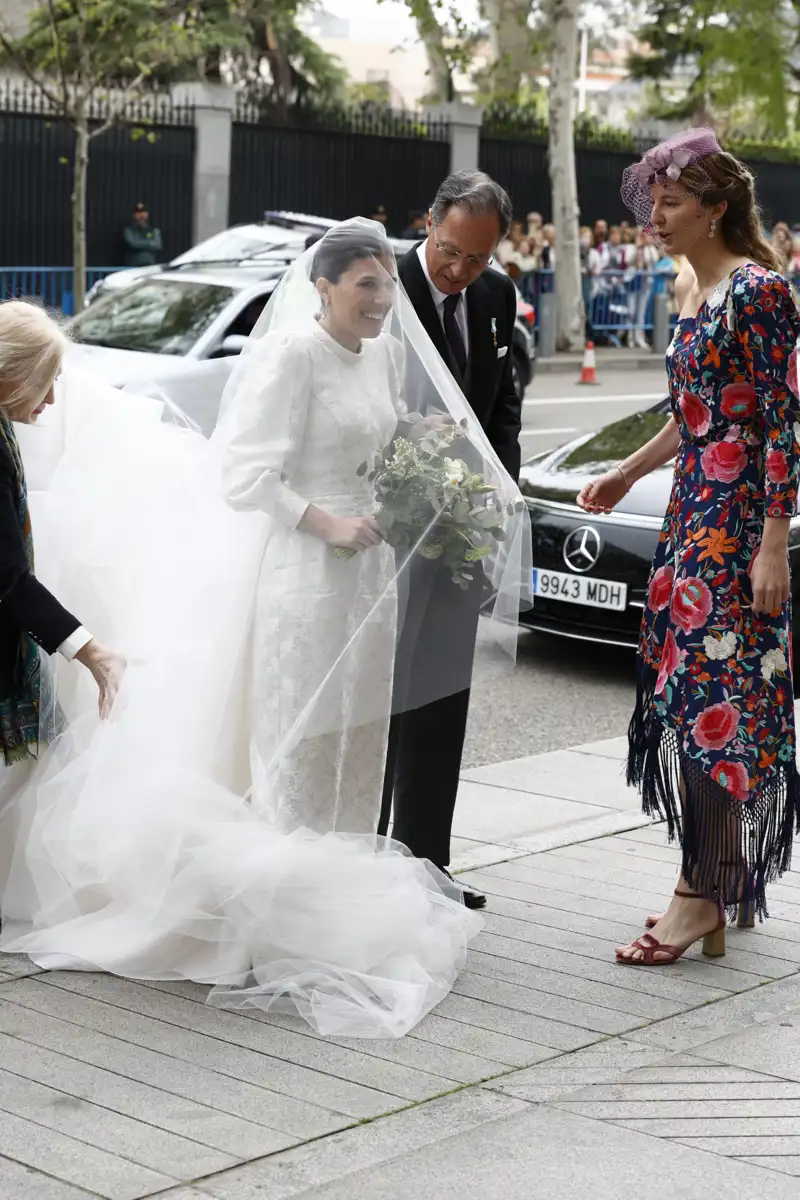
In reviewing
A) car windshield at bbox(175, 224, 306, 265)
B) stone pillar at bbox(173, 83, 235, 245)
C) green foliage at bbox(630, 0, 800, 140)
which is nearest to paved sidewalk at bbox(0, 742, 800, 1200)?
car windshield at bbox(175, 224, 306, 265)

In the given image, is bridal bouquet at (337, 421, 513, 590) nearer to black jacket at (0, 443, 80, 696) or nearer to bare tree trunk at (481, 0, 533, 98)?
black jacket at (0, 443, 80, 696)

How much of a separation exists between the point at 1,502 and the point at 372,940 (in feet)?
4.41

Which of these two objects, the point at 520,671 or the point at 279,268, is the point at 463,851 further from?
the point at 279,268

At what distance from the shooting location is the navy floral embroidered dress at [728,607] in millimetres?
4074

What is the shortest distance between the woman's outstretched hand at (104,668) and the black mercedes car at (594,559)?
396 centimetres

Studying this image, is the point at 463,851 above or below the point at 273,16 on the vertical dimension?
below

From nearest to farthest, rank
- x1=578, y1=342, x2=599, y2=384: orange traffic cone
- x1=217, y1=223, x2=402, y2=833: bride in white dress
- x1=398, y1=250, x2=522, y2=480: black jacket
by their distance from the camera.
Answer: x1=217, y1=223, x2=402, y2=833: bride in white dress, x1=398, y1=250, x2=522, y2=480: black jacket, x1=578, y1=342, x2=599, y2=384: orange traffic cone

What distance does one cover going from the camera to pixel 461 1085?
3.56 metres

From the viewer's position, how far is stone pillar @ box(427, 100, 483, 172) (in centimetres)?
3169

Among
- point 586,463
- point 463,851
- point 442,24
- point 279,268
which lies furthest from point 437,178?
point 463,851

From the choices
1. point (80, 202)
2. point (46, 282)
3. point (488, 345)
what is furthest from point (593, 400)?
point (488, 345)

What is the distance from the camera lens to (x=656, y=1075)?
3.63 m

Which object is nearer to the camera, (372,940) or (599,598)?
(372,940)

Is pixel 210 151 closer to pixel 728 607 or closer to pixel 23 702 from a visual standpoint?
pixel 23 702
